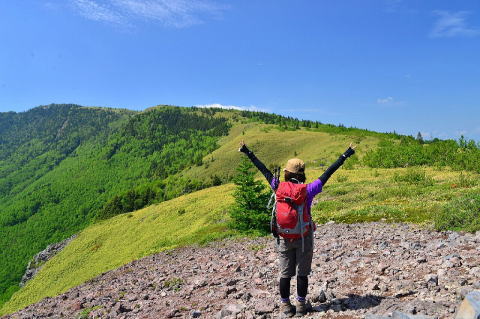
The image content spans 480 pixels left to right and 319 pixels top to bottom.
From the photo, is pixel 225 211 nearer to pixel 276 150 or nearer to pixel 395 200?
pixel 395 200

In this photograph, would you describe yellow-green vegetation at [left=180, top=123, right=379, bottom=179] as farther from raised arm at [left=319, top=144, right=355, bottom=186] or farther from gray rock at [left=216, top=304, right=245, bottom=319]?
raised arm at [left=319, top=144, right=355, bottom=186]

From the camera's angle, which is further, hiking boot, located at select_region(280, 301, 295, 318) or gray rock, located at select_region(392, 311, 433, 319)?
hiking boot, located at select_region(280, 301, 295, 318)

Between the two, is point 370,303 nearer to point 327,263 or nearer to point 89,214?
point 327,263

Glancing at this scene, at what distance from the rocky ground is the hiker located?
0.70 meters

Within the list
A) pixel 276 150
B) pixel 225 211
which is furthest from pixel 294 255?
pixel 276 150

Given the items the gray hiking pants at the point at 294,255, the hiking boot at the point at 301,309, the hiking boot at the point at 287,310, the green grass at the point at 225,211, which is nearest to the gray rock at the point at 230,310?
the hiking boot at the point at 287,310

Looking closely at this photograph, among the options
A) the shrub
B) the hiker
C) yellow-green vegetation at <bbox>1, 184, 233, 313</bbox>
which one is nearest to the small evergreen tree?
the shrub

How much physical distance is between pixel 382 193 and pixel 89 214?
168903 mm

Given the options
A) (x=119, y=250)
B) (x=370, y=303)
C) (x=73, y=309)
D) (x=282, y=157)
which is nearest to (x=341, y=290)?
(x=370, y=303)

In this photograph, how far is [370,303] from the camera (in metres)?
6.13

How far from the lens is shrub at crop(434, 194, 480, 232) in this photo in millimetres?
11639

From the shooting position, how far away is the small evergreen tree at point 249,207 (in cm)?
2252

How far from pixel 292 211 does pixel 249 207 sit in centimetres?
1818

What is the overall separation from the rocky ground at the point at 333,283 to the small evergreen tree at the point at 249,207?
6.91 m
